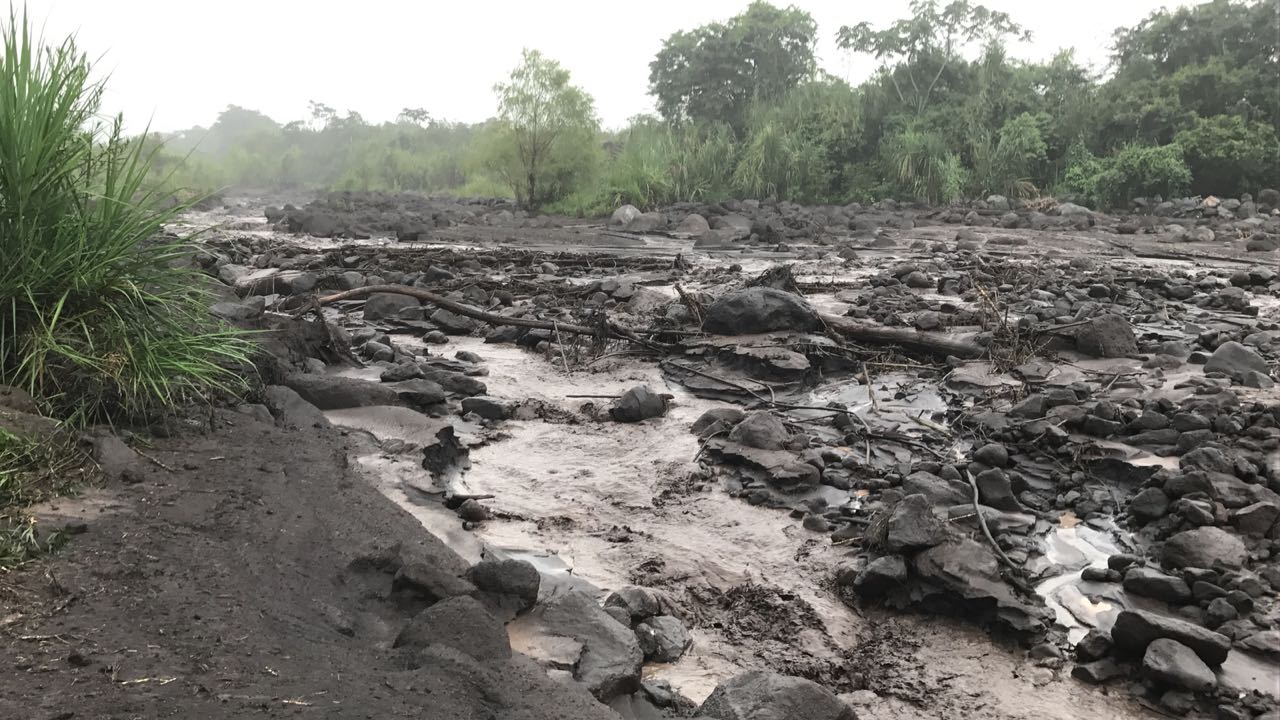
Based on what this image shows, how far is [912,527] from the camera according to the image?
11.8 ft

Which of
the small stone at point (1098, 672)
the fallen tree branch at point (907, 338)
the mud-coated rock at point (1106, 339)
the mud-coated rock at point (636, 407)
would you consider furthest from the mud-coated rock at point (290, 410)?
the mud-coated rock at point (1106, 339)

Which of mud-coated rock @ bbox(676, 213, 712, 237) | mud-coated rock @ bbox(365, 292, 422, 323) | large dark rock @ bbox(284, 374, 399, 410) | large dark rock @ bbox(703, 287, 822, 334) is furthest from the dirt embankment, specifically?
mud-coated rock @ bbox(676, 213, 712, 237)

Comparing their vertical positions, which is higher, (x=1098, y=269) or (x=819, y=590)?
(x=1098, y=269)

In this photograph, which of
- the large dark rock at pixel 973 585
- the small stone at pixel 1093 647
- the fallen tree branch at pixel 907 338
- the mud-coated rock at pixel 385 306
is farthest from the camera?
the mud-coated rock at pixel 385 306

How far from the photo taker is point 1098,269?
1227 cm

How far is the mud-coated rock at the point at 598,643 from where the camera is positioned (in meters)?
2.60

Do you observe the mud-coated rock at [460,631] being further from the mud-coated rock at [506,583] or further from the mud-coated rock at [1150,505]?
the mud-coated rock at [1150,505]

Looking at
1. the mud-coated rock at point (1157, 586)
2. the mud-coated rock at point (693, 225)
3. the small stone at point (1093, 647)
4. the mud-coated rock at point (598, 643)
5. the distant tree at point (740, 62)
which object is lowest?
the small stone at point (1093, 647)

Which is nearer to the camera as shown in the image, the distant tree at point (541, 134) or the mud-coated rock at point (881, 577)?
the mud-coated rock at point (881, 577)

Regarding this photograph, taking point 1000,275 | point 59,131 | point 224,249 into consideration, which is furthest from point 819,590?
point 224,249

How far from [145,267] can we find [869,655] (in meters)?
3.44

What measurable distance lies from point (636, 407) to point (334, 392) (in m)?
2.02

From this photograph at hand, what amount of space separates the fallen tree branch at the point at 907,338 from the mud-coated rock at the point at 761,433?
2.62 m

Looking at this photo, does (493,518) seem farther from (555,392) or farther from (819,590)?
(555,392)
